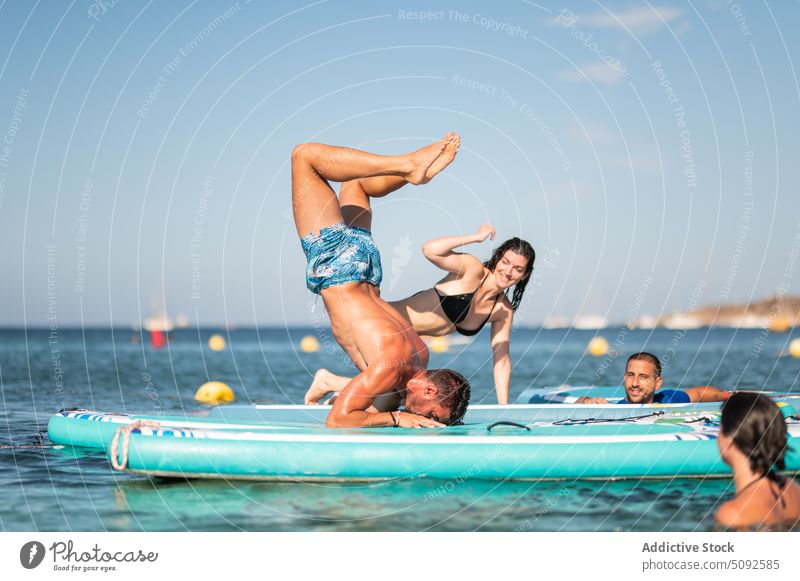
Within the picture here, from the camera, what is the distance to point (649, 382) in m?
8.41

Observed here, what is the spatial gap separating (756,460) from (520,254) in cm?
408

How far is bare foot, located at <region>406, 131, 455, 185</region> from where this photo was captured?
6.01m

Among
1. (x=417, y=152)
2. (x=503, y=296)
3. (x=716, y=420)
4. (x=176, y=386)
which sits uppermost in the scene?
(x=417, y=152)

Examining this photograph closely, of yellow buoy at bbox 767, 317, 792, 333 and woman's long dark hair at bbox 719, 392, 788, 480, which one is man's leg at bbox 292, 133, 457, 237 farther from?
yellow buoy at bbox 767, 317, 792, 333

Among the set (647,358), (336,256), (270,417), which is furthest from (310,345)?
(336,256)

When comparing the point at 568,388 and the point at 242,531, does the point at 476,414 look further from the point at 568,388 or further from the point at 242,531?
the point at 242,531

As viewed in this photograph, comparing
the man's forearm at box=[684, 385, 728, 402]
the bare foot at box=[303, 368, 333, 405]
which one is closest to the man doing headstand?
the bare foot at box=[303, 368, 333, 405]

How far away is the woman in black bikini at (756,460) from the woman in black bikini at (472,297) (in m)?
3.95

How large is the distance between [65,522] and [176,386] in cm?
1190

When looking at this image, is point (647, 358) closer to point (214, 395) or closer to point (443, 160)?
point (443, 160)

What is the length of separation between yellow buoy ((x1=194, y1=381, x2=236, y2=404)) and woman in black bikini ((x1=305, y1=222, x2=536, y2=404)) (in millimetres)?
5457

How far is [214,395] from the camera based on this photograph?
46.4 feet

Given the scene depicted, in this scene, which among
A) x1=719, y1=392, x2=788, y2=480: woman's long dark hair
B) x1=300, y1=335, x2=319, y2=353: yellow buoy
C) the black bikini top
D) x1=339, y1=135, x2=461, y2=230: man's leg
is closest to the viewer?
x1=719, y1=392, x2=788, y2=480: woman's long dark hair
